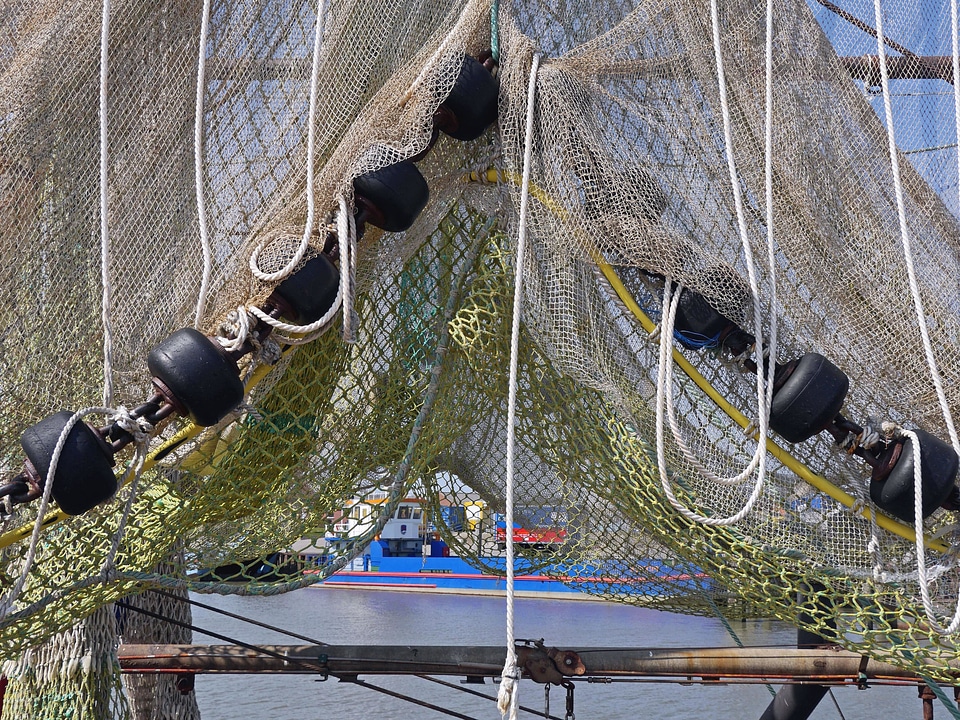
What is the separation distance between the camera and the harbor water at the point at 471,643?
10.8m

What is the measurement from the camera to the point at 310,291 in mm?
2021

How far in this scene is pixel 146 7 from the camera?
95.7 inches

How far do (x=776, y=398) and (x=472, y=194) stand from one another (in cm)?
91

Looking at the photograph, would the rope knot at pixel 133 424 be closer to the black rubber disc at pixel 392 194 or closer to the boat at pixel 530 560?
the black rubber disc at pixel 392 194

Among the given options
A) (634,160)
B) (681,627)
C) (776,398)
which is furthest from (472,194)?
(681,627)

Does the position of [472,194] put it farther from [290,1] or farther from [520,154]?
[290,1]

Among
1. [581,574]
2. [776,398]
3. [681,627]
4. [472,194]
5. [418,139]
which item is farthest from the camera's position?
[681,627]

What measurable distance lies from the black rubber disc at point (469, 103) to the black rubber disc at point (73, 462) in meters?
1.00

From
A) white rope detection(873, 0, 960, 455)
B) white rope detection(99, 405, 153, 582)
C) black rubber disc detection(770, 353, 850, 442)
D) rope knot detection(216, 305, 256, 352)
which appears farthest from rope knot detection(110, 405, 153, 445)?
white rope detection(873, 0, 960, 455)

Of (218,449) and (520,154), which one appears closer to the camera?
(520,154)

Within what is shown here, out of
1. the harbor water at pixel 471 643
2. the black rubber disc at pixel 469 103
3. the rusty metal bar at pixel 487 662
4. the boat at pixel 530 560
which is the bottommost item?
the harbor water at pixel 471 643

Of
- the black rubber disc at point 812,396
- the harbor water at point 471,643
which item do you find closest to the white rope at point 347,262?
the black rubber disc at point 812,396

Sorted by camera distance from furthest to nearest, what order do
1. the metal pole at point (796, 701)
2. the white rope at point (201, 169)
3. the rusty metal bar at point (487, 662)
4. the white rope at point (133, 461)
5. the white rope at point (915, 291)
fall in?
the metal pole at point (796, 701) < the rusty metal bar at point (487, 662) < the white rope at point (201, 169) < the white rope at point (915, 291) < the white rope at point (133, 461)

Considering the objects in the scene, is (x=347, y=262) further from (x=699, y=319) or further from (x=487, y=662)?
(x=487, y=662)
